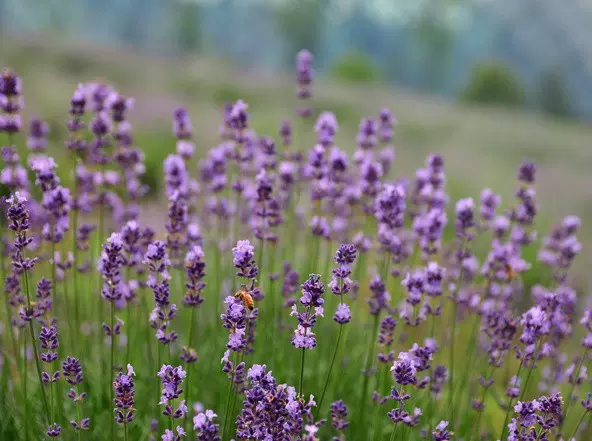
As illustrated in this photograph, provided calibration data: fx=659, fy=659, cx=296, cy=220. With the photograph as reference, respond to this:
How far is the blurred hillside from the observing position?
219 ft

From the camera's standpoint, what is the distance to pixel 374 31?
158500mm

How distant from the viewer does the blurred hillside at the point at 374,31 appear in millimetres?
66875

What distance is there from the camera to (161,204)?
10.1 meters

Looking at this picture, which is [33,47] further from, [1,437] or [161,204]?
[1,437]

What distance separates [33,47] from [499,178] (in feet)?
68.5

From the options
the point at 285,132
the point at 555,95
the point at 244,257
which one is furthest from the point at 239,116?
the point at 555,95

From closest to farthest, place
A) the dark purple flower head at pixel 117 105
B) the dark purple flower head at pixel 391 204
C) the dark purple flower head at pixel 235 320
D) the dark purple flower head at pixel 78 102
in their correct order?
the dark purple flower head at pixel 235 320 → the dark purple flower head at pixel 391 204 → the dark purple flower head at pixel 78 102 → the dark purple flower head at pixel 117 105

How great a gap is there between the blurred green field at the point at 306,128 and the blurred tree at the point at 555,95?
66.1 ft

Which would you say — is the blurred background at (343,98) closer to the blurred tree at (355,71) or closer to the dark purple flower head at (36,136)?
the blurred tree at (355,71)

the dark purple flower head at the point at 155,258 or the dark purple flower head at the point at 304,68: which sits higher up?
the dark purple flower head at the point at 304,68

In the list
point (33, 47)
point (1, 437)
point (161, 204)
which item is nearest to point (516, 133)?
point (161, 204)

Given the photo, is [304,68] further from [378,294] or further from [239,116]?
[378,294]

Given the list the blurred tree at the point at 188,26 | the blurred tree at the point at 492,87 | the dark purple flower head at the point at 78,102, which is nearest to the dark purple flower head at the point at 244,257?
the dark purple flower head at the point at 78,102

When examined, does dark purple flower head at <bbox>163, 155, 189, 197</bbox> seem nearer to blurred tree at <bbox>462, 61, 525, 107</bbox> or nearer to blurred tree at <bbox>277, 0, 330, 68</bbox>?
blurred tree at <bbox>462, 61, 525, 107</bbox>
